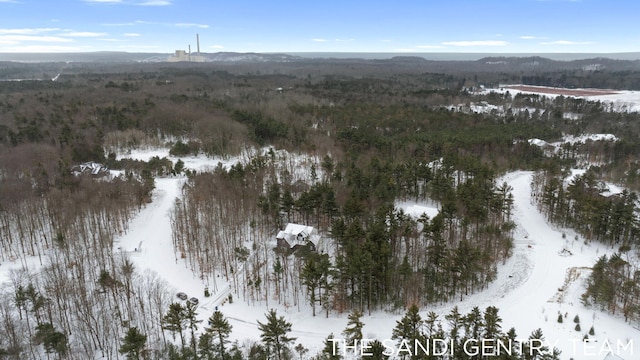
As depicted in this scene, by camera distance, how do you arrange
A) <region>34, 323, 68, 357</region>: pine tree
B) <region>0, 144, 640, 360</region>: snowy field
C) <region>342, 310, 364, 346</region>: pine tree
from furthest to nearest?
<region>0, 144, 640, 360</region>: snowy field → <region>342, 310, 364, 346</region>: pine tree → <region>34, 323, 68, 357</region>: pine tree

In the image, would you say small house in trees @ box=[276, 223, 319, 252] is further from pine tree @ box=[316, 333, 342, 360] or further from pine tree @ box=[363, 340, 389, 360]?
pine tree @ box=[363, 340, 389, 360]

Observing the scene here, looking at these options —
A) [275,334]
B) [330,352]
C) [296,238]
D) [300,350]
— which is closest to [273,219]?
[296,238]

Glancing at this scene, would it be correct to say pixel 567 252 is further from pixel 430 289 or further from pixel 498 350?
pixel 498 350

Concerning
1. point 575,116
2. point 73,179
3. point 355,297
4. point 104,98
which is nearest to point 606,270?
point 355,297

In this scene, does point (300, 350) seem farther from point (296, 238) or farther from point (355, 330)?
point (296, 238)

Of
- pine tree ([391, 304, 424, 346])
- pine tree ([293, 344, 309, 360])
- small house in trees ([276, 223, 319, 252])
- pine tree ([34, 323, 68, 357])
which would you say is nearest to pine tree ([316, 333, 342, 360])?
pine tree ([293, 344, 309, 360])

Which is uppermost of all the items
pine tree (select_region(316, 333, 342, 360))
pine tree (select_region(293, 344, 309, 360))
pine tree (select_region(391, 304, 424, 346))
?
pine tree (select_region(391, 304, 424, 346))
